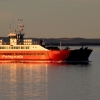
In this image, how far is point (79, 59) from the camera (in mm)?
94312

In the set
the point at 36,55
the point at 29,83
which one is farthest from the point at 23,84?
the point at 36,55

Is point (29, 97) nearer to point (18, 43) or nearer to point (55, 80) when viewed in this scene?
point (55, 80)

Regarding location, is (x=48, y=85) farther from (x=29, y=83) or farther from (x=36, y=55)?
(x=36, y=55)

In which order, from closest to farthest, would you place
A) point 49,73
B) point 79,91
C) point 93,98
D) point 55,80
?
point 93,98 < point 79,91 < point 55,80 < point 49,73

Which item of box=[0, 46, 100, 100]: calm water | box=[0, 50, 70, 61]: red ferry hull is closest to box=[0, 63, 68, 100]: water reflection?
box=[0, 46, 100, 100]: calm water

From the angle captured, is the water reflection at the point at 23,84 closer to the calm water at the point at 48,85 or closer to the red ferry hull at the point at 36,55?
the calm water at the point at 48,85

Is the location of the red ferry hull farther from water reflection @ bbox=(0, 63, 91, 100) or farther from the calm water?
the calm water

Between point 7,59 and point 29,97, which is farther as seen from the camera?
point 7,59

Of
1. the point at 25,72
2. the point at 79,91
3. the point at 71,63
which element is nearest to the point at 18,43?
the point at 71,63

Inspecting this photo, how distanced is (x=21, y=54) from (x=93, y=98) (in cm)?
4743

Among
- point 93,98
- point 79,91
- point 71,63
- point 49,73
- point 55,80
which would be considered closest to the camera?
point 93,98

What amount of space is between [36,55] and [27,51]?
1494 mm

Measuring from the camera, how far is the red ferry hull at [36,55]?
92312mm

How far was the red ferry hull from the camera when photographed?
303 feet
